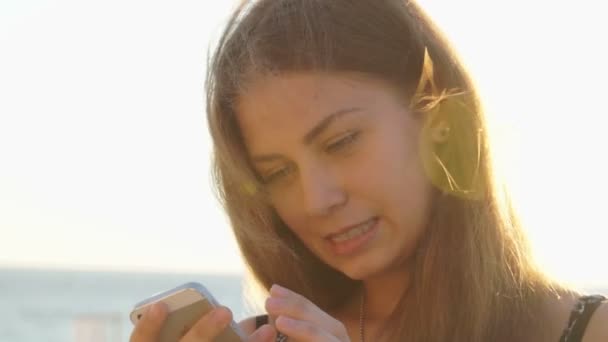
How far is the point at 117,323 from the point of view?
48.3 feet

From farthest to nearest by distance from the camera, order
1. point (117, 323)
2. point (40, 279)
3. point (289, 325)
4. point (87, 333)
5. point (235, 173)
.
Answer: point (40, 279) → point (117, 323) → point (87, 333) → point (235, 173) → point (289, 325)

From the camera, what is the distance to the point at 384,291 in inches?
132

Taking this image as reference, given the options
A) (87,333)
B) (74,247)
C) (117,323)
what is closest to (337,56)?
(87,333)

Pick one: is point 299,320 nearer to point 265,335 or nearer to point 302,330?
point 302,330

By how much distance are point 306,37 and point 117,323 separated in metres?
12.2

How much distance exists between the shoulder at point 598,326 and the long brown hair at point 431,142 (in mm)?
189

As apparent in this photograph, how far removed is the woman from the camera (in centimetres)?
291

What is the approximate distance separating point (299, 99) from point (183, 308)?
68 cm

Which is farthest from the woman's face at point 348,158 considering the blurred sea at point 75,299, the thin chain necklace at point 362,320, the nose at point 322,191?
the blurred sea at point 75,299

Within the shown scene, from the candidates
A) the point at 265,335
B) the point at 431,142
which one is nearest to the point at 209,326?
the point at 265,335

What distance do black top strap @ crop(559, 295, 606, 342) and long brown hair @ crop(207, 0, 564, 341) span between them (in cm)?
12

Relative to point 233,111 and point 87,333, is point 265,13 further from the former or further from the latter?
point 87,333

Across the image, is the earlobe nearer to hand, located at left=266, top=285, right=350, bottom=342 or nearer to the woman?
the woman

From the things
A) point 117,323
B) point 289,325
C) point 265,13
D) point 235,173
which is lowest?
point 117,323
